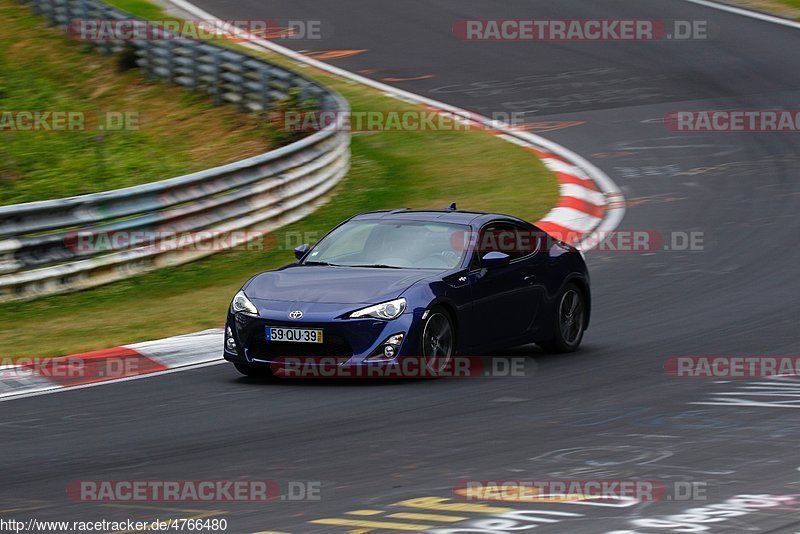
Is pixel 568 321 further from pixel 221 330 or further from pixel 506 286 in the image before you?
pixel 221 330

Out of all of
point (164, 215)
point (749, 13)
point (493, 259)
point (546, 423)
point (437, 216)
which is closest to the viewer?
point (546, 423)

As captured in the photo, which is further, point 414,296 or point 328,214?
point 328,214

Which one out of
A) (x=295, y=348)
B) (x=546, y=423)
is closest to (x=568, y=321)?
(x=295, y=348)

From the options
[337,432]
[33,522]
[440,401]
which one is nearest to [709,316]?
[440,401]

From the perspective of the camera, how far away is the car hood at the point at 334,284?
10.2 meters

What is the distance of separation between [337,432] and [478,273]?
2.77 metres

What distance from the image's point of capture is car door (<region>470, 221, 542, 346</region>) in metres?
10.9

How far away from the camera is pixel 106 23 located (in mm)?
27141

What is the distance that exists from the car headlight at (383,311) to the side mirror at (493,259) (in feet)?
3.58

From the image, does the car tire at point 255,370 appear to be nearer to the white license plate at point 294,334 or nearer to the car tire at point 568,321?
the white license plate at point 294,334

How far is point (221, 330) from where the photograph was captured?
40.6 ft

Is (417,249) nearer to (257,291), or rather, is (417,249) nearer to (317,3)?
(257,291)

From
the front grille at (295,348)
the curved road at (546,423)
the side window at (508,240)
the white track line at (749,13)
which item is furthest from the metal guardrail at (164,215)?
the white track line at (749,13)

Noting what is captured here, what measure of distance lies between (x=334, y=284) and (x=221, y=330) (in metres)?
2.24
